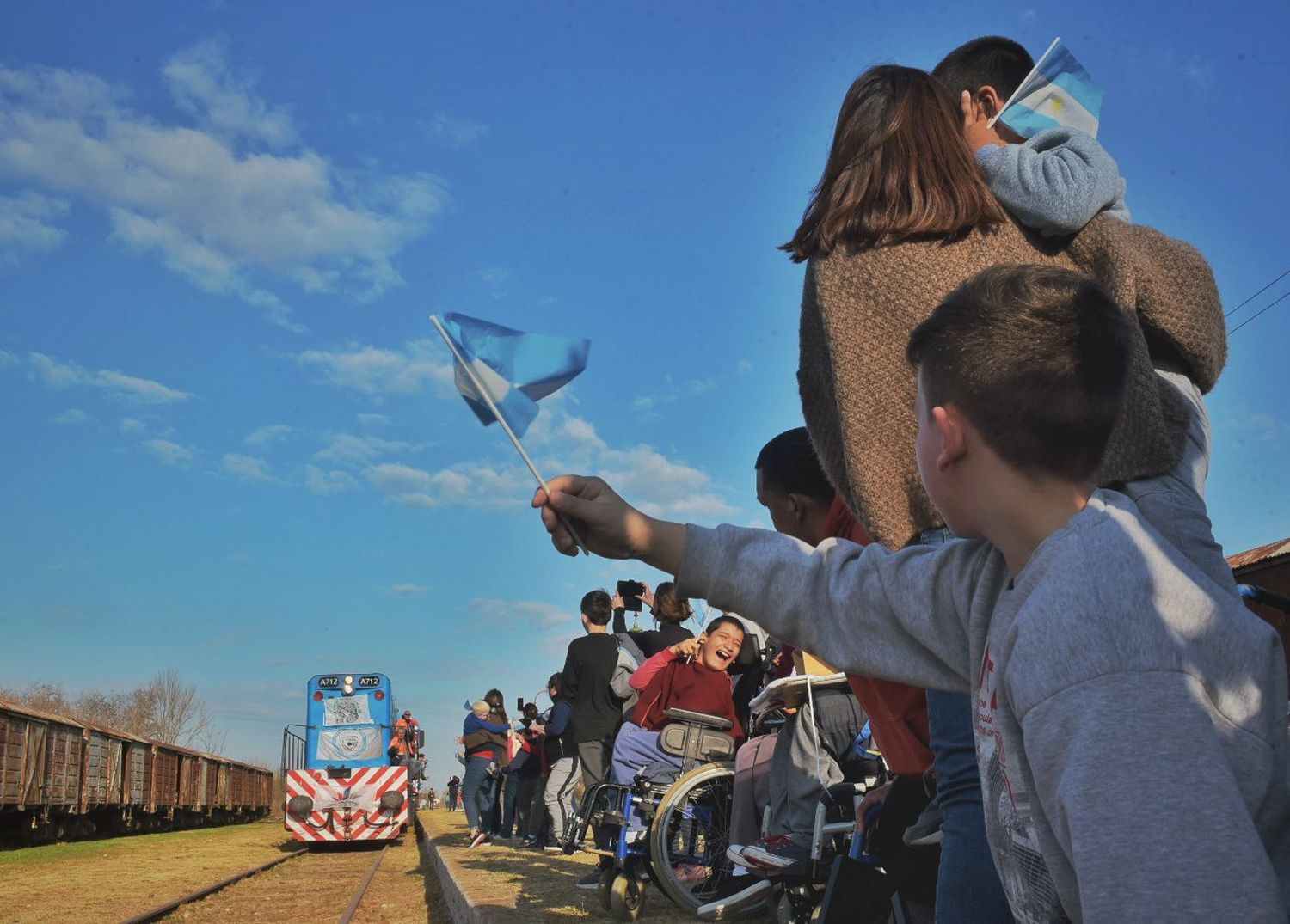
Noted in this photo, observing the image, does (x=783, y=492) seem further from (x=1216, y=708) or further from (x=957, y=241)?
(x=1216, y=708)

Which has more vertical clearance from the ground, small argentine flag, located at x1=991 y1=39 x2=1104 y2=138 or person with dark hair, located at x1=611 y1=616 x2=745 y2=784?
small argentine flag, located at x1=991 y1=39 x2=1104 y2=138

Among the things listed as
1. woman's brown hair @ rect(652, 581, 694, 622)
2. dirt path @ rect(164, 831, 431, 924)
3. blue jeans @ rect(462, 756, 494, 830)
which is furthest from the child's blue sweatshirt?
woman's brown hair @ rect(652, 581, 694, 622)

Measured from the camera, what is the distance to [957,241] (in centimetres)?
195

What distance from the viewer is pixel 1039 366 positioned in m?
1.38

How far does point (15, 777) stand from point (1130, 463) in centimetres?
1633

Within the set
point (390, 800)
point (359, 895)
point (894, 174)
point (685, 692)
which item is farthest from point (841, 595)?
point (390, 800)

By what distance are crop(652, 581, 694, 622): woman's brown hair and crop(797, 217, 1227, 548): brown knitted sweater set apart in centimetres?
530

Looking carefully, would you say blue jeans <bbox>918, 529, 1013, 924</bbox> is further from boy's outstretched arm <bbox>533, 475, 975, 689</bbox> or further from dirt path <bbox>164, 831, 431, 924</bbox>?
dirt path <bbox>164, 831, 431, 924</bbox>

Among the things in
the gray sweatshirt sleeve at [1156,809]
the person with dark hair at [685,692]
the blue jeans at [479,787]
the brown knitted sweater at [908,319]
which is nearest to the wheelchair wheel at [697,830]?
the person with dark hair at [685,692]

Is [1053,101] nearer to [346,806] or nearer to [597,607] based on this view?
[597,607]

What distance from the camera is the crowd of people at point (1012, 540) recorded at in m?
1.09

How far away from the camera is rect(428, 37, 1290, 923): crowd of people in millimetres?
1086

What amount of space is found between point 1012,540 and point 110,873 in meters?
13.1

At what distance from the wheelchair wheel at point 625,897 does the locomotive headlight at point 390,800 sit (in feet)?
49.9
